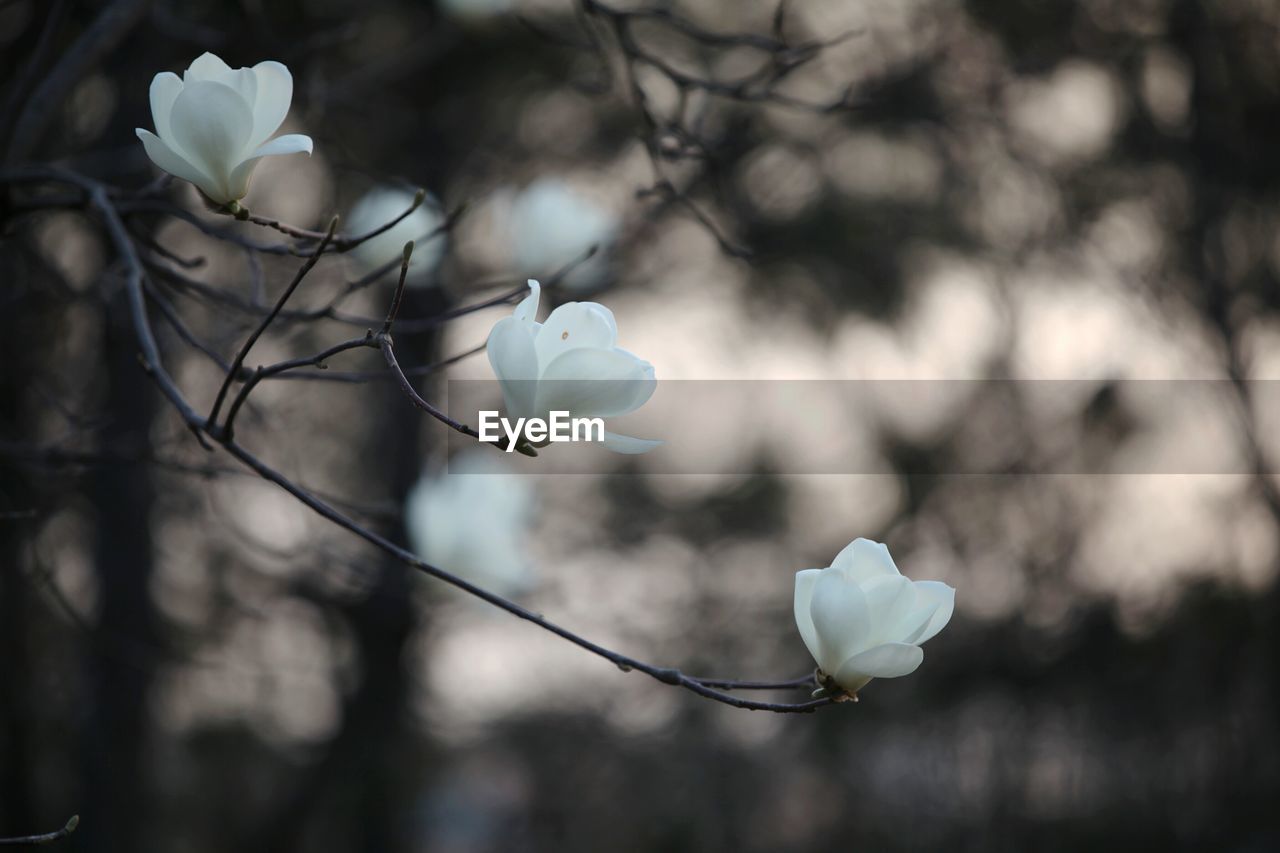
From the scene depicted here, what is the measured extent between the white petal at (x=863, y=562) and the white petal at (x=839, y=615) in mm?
16

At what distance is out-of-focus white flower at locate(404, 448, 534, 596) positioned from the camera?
154 centimetres

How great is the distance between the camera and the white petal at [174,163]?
811 millimetres

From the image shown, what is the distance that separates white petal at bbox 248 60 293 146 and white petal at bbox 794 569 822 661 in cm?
54

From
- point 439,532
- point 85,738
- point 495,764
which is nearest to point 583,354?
point 439,532

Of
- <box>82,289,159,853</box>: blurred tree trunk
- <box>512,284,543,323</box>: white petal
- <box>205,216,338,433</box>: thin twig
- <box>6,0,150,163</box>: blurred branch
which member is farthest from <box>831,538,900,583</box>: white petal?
<box>82,289,159,853</box>: blurred tree trunk

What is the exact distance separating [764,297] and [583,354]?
377 cm

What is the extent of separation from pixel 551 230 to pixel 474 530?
0.45m

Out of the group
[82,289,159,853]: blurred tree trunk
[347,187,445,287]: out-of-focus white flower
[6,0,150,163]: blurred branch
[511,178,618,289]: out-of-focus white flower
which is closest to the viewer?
[6,0,150,163]: blurred branch

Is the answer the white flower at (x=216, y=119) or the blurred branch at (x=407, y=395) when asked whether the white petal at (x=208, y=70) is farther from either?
the blurred branch at (x=407, y=395)

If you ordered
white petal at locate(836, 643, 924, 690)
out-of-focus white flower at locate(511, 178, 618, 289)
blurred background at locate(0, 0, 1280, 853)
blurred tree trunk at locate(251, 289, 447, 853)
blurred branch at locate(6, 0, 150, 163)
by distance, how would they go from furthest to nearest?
blurred tree trunk at locate(251, 289, 447, 853), blurred background at locate(0, 0, 1280, 853), out-of-focus white flower at locate(511, 178, 618, 289), blurred branch at locate(6, 0, 150, 163), white petal at locate(836, 643, 924, 690)

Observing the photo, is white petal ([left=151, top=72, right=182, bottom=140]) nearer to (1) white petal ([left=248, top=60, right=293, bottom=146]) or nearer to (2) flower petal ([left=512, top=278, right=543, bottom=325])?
(1) white petal ([left=248, top=60, right=293, bottom=146])

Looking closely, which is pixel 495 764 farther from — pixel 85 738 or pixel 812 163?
pixel 812 163

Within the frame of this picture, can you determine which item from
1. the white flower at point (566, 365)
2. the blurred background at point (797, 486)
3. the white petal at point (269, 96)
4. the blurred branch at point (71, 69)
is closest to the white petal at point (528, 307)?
the white flower at point (566, 365)

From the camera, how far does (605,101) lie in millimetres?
4312
